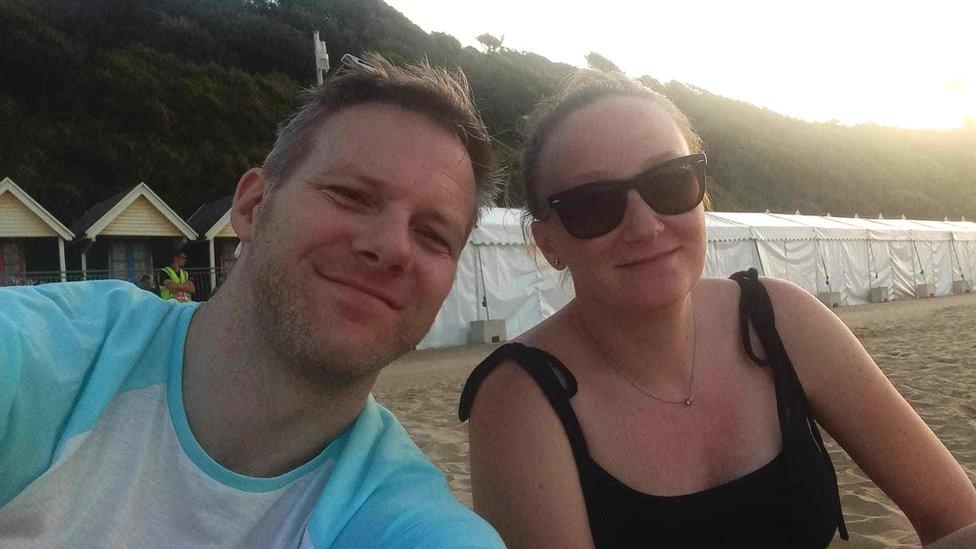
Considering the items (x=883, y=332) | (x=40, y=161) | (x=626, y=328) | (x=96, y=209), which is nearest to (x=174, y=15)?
(x=40, y=161)

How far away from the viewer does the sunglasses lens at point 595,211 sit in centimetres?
150

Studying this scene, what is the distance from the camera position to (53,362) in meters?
1.03

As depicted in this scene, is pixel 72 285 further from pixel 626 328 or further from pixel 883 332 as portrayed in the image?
pixel 883 332

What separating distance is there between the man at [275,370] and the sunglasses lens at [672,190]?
0.46 meters

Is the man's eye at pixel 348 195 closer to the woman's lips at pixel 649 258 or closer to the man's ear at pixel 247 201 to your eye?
the man's ear at pixel 247 201

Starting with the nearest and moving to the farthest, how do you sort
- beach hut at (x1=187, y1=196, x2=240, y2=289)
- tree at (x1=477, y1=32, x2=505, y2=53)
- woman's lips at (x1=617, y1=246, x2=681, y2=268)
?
1. woman's lips at (x1=617, y1=246, x2=681, y2=268)
2. beach hut at (x1=187, y1=196, x2=240, y2=289)
3. tree at (x1=477, y1=32, x2=505, y2=53)

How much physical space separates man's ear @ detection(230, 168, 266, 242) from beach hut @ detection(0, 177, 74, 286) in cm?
1600

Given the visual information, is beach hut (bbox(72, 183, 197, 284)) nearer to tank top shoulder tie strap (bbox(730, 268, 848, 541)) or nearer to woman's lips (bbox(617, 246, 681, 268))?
woman's lips (bbox(617, 246, 681, 268))

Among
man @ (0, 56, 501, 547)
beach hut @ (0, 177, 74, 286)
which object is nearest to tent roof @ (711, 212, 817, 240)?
man @ (0, 56, 501, 547)

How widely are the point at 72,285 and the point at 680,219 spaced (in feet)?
4.39

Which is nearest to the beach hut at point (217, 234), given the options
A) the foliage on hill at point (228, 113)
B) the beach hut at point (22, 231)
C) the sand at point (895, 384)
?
the beach hut at point (22, 231)

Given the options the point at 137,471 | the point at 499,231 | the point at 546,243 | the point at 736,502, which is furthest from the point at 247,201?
the point at 499,231

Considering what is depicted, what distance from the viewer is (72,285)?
1.22 m

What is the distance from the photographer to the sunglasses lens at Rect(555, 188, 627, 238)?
1.50m
